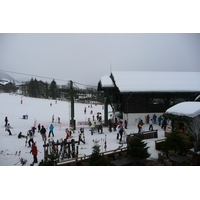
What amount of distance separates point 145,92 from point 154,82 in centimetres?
251

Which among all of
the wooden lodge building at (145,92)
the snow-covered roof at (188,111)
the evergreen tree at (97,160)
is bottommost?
the evergreen tree at (97,160)

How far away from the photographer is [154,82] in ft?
64.3

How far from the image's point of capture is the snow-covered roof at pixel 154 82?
18339 millimetres

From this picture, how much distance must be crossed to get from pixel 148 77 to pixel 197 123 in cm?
1251

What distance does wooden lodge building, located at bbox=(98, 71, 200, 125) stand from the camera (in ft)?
60.4

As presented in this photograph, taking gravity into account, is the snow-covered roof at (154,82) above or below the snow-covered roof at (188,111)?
above

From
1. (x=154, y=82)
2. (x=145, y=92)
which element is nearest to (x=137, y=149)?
(x=145, y=92)

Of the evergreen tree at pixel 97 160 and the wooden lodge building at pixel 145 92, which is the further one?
the wooden lodge building at pixel 145 92

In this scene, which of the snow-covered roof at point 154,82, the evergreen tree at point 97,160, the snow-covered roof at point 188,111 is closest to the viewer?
the evergreen tree at point 97,160

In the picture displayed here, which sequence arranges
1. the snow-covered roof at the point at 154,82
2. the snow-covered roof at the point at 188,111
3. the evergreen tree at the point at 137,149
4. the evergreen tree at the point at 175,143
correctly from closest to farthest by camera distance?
the evergreen tree at the point at 137,149 < the evergreen tree at the point at 175,143 < the snow-covered roof at the point at 188,111 < the snow-covered roof at the point at 154,82

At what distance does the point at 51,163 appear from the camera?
6270 mm

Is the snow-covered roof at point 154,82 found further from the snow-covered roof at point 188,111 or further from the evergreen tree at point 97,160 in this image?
the evergreen tree at point 97,160

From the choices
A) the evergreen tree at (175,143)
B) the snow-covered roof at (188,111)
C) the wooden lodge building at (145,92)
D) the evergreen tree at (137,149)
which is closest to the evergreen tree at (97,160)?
the evergreen tree at (137,149)

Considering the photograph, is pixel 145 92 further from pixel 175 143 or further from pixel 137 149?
pixel 137 149
